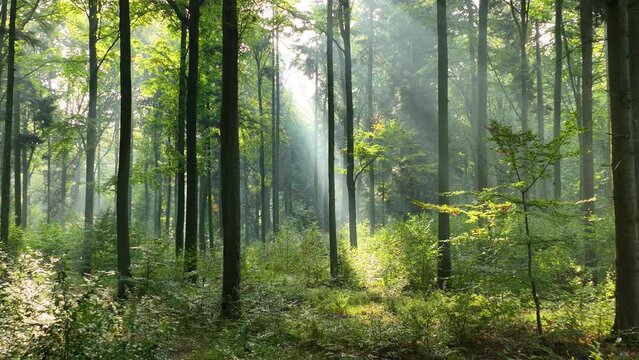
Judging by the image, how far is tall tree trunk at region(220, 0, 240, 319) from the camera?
8.53m

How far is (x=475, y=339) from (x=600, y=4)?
8.84 m

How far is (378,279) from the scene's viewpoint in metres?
12.7

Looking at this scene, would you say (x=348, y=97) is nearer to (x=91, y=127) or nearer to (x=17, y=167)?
(x=91, y=127)

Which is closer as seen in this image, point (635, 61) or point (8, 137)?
point (635, 61)

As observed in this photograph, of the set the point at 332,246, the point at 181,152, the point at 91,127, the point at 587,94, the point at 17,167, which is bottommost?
the point at 332,246

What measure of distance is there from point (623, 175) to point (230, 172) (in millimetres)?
6621

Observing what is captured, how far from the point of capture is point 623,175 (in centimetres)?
594

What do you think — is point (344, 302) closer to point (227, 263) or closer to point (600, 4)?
point (227, 263)

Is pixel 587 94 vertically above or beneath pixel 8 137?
above

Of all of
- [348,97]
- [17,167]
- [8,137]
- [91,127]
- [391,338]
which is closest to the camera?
[391,338]

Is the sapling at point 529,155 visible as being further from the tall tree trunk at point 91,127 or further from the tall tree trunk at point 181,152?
the tall tree trunk at point 91,127

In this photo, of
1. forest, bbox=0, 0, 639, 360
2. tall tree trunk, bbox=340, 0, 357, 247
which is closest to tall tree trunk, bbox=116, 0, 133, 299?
forest, bbox=0, 0, 639, 360

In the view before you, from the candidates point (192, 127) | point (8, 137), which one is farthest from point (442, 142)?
point (8, 137)

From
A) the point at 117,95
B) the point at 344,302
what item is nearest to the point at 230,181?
the point at 344,302
